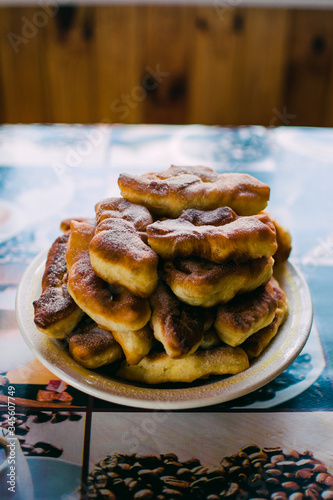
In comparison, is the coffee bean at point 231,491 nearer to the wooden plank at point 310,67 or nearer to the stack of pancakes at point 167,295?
the stack of pancakes at point 167,295

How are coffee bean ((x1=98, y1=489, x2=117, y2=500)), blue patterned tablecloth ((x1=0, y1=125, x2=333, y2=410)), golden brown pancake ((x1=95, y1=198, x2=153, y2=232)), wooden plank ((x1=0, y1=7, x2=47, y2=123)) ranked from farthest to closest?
1. wooden plank ((x1=0, y1=7, x2=47, y2=123))
2. blue patterned tablecloth ((x1=0, y1=125, x2=333, y2=410))
3. golden brown pancake ((x1=95, y1=198, x2=153, y2=232))
4. coffee bean ((x1=98, y1=489, x2=117, y2=500))

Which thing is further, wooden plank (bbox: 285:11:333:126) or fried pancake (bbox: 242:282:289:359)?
wooden plank (bbox: 285:11:333:126)

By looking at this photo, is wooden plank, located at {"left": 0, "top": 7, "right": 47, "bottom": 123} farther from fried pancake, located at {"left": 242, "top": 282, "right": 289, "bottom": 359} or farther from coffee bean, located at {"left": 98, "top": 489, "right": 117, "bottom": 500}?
coffee bean, located at {"left": 98, "top": 489, "right": 117, "bottom": 500}

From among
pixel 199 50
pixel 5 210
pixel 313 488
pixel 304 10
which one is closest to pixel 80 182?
pixel 5 210

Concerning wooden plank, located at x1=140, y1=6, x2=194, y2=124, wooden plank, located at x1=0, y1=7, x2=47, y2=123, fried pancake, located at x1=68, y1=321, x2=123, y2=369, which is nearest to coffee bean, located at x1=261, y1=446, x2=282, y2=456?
fried pancake, located at x1=68, y1=321, x2=123, y2=369

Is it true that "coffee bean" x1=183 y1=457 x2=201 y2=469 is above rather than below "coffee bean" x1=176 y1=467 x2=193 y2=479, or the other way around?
above

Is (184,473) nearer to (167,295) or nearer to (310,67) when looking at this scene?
(167,295)

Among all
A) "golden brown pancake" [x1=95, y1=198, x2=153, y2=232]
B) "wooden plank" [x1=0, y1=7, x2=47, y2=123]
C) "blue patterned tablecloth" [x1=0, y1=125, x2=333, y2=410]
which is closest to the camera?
"golden brown pancake" [x1=95, y1=198, x2=153, y2=232]

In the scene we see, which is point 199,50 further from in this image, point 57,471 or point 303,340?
point 57,471
